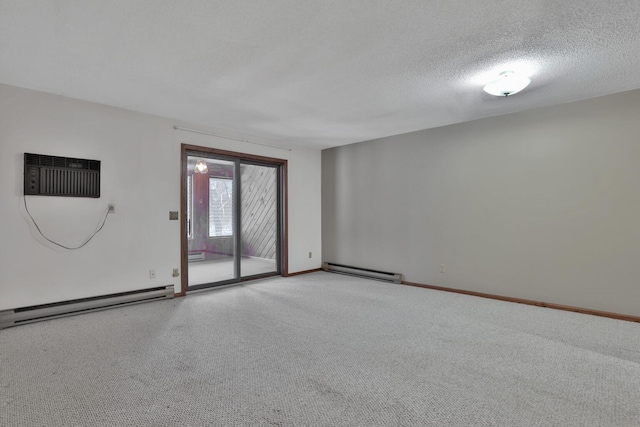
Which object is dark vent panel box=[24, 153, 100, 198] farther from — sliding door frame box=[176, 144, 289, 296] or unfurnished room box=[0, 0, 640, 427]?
sliding door frame box=[176, 144, 289, 296]

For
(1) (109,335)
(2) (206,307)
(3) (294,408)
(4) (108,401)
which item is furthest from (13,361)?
(3) (294,408)

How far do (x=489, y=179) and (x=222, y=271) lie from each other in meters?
4.27

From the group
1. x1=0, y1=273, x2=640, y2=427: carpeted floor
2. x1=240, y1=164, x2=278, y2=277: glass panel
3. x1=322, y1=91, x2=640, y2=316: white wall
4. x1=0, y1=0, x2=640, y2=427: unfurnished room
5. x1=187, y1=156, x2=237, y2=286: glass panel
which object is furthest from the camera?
x1=240, y1=164, x2=278, y2=277: glass panel

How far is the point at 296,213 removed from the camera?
5.89 m

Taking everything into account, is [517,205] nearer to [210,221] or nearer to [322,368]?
[322,368]

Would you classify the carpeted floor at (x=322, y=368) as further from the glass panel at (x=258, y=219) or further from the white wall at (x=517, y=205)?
the glass panel at (x=258, y=219)

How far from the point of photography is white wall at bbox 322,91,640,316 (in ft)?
11.2

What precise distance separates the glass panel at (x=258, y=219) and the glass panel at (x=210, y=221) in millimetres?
237

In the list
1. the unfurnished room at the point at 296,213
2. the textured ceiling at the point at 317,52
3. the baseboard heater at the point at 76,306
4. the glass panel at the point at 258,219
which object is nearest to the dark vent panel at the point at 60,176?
the unfurnished room at the point at 296,213

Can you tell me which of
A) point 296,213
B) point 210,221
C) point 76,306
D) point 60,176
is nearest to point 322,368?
point 76,306

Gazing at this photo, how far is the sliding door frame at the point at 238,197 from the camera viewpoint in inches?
172

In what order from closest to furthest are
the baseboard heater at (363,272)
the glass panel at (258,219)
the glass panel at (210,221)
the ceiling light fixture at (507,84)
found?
the ceiling light fixture at (507,84) → the glass panel at (210,221) → the baseboard heater at (363,272) → the glass panel at (258,219)

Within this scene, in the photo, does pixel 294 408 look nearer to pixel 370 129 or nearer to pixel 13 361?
pixel 13 361

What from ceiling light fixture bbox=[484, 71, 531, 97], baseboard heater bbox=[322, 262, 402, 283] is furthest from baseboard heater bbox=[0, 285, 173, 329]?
ceiling light fixture bbox=[484, 71, 531, 97]
